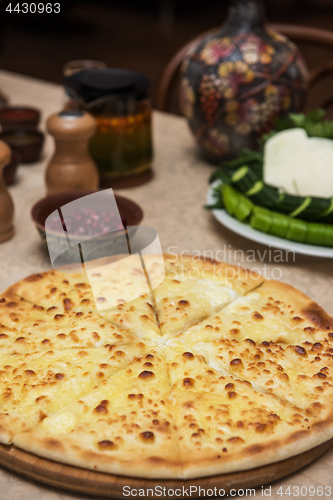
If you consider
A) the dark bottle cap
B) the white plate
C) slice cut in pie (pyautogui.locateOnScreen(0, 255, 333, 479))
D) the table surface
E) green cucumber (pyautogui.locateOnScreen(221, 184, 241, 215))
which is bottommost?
the table surface

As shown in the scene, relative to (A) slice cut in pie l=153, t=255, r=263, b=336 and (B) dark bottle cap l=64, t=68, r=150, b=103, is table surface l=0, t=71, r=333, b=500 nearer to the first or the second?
(A) slice cut in pie l=153, t=255, r=263, b=336

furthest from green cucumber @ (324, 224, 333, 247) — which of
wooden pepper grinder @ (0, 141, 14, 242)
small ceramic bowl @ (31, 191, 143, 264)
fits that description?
wooden pepper grinder @ (0, 141, 14, 242)

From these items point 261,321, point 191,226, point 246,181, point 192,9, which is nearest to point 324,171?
point 246,181

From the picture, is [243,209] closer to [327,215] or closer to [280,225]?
[280,225]

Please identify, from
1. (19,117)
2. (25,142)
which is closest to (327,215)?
(25,142)

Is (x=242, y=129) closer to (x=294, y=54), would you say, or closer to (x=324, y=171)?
(x=294, y=54)
